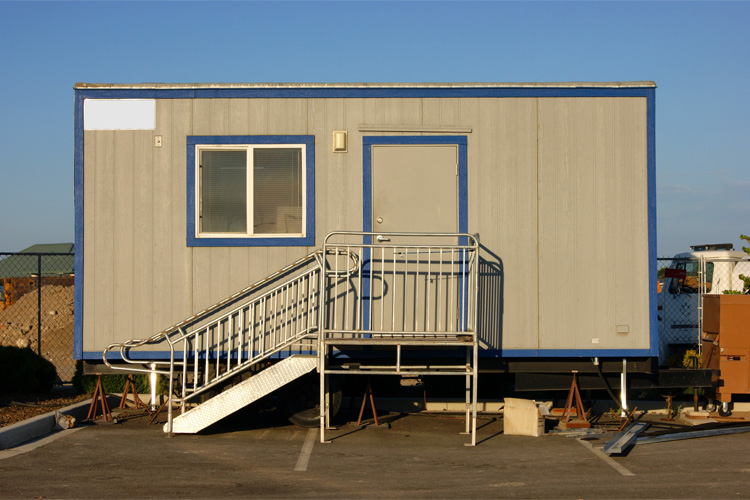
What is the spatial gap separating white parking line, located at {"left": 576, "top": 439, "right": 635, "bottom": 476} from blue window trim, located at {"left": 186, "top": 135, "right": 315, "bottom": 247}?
3539 millimetres

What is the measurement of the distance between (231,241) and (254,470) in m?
2.62

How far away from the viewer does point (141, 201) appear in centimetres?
806

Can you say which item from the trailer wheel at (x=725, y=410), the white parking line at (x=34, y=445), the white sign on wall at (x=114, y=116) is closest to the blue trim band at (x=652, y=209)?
the trailer wheel at (x=725, y=410)

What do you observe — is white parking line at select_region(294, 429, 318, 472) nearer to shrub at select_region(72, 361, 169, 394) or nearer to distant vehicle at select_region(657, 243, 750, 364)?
shrub at select_region(72, 361, 169, 394)

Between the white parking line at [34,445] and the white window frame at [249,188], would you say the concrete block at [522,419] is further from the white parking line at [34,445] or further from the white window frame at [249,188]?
the white parking line at [34,445]

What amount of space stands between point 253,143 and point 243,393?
2690 millimetres

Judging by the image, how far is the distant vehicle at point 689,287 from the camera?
12.5m

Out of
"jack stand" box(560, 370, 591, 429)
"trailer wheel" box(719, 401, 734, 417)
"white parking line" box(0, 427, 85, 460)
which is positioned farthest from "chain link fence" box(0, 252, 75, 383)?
"trailer wheel" box(719, 401, 734, 417)

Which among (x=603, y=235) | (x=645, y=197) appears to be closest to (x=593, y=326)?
(x=603, y=235)

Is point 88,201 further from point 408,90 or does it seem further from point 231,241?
point 408,90

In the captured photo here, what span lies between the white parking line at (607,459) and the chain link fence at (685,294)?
5.21m

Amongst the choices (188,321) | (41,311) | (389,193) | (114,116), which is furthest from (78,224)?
(41,311)

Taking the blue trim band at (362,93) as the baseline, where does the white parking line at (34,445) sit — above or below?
below

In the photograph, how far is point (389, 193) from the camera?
8094 mm
